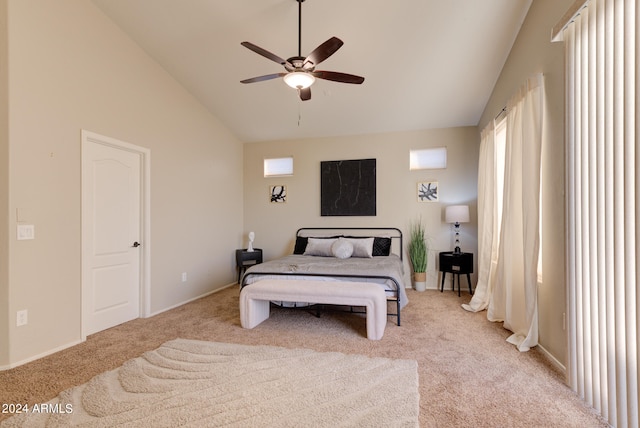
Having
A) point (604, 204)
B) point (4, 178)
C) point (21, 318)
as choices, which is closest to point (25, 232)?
point (4, 178)

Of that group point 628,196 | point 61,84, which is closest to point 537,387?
point 628,196

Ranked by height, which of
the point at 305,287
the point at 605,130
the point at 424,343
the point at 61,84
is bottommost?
the point at 424,343

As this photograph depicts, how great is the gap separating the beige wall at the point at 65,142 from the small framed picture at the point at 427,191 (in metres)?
3.82

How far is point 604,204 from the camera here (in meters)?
1.75

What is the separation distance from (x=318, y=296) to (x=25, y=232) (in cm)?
262

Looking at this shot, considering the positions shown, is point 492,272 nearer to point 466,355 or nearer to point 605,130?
point 466,355

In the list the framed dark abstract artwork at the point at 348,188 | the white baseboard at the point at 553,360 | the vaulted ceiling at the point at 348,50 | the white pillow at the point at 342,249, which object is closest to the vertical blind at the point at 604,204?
the white baseboard at the point at 553,360

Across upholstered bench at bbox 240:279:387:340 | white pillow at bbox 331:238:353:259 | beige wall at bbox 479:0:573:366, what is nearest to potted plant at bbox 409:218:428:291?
white pillow at bbox 331:238:353:259

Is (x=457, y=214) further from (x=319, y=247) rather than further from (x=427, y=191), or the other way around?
(x=319, y=247)

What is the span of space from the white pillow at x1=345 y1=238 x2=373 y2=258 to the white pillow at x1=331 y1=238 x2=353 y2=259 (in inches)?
3.4

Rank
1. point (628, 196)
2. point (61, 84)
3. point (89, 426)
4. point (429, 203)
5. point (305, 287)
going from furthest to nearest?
point (429, 203)
point (305, 287)
point (61, 84)
point (89, 426)
point (628, 196)

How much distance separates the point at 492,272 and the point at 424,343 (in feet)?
5.07

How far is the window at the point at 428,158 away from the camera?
521 centimetres

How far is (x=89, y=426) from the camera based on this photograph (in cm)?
171
